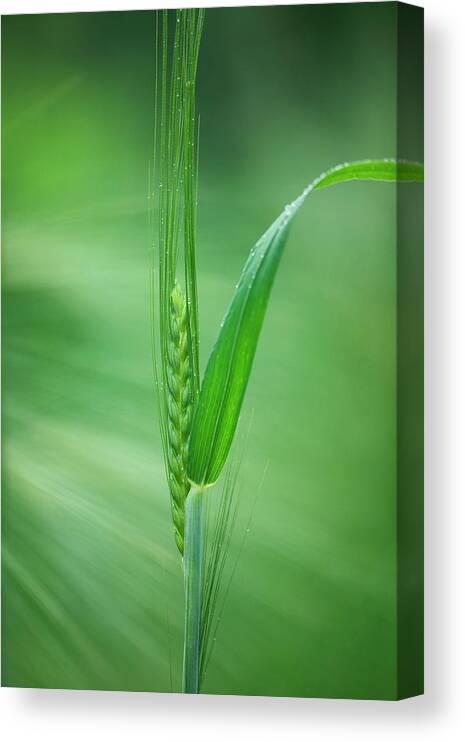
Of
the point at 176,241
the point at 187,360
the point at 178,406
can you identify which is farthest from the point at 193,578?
the point at 176,241

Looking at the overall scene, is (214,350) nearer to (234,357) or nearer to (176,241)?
(234,357)

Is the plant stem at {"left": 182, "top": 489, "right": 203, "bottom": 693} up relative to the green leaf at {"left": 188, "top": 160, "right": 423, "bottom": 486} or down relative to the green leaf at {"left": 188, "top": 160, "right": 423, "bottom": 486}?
down

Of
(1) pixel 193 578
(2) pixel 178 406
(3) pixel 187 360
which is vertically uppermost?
(3) pixel 187 360

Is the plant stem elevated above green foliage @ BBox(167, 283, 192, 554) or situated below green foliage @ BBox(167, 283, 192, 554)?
below

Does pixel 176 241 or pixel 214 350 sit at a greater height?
pixel 176 241

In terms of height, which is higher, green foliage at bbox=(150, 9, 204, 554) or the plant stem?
green foliage at bbox=(150, 9, 204, 554)

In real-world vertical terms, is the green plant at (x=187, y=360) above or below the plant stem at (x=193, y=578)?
above
